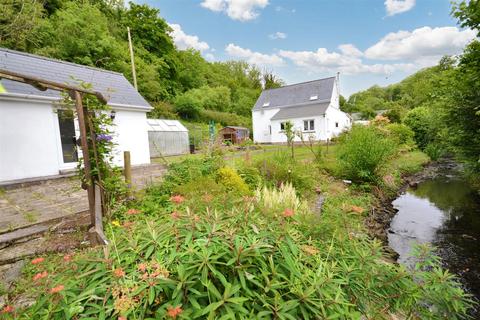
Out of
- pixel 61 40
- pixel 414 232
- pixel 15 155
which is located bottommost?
pixel 414 232

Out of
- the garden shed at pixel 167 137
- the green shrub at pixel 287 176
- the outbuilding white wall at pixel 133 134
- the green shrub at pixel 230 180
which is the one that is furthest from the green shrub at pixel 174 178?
the garden shed at pixel 167 137

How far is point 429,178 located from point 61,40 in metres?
23.8

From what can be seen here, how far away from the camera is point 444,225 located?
6.06 metres

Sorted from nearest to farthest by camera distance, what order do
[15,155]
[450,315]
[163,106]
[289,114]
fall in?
1. [450,315]
2. [15,155]
3. [163,106]
4. [289,114]

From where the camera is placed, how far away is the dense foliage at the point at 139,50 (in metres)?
12.6

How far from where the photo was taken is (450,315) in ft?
5.63

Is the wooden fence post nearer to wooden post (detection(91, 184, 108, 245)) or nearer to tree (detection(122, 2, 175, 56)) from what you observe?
wooden post (detection(91, 184, 108, 245))

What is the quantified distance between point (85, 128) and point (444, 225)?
8157 mm

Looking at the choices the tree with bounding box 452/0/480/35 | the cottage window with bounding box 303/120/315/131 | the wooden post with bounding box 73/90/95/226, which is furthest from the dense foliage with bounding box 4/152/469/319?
the cottage window with bounding box 303/120/315/131

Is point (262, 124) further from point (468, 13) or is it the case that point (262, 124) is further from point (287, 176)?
point (468, 13)

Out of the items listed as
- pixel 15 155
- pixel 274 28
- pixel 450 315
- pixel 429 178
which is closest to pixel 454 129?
pixel 429 178

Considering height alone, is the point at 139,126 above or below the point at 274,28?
below

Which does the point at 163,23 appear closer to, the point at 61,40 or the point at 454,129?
the point at 61,40

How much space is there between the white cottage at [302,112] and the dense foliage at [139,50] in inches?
165
